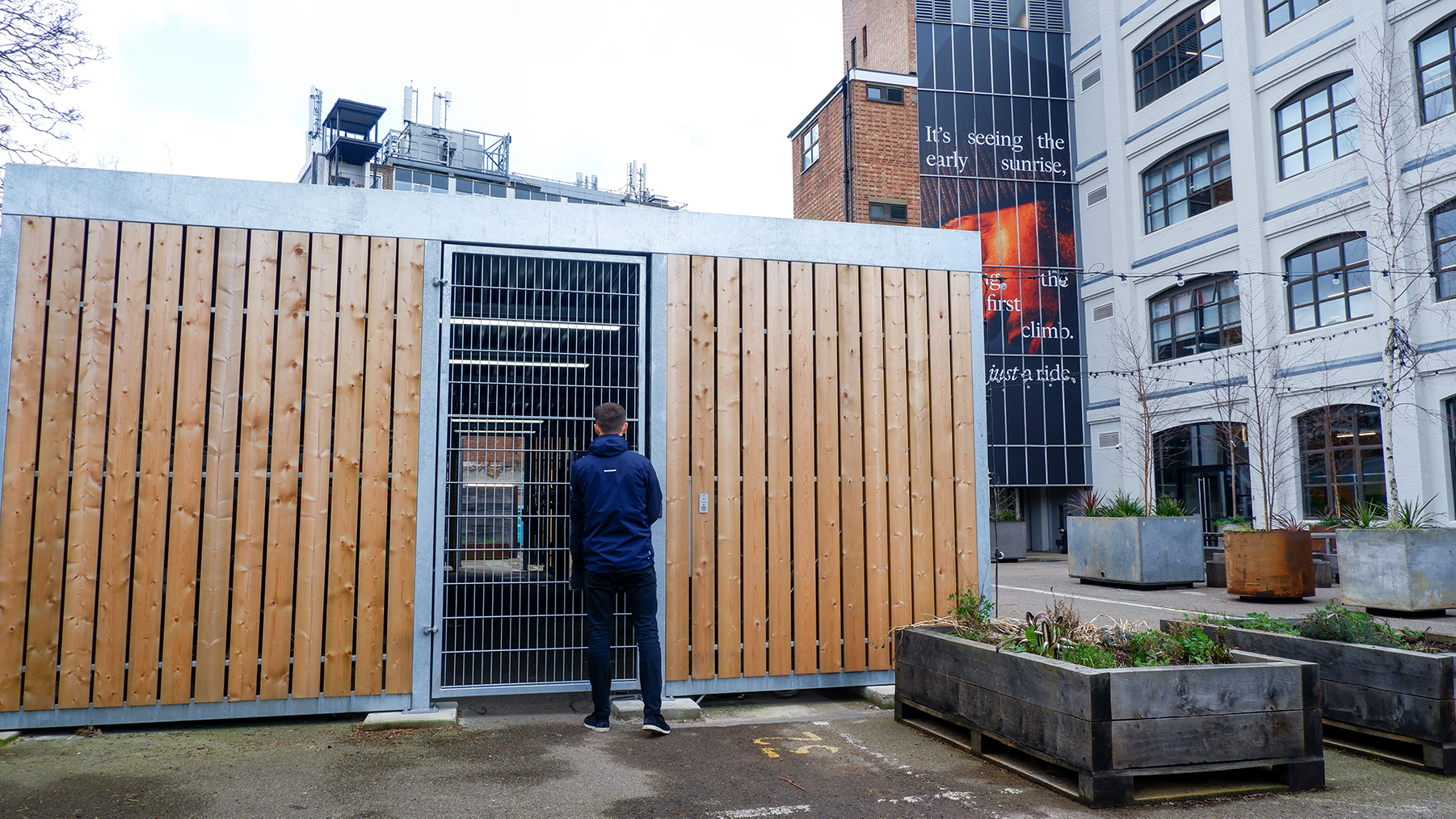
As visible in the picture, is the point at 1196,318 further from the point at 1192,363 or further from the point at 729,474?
the point at 729,474

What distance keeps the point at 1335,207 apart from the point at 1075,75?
10921 mm

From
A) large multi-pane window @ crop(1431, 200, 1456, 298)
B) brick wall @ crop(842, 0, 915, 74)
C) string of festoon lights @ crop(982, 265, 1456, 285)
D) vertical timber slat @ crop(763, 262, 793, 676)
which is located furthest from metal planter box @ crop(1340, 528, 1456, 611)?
brick wall @ crop(842, 0, 915, 74)

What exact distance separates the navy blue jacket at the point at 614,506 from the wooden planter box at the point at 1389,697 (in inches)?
149

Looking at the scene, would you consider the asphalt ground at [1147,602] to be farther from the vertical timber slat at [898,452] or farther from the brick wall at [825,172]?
the brick wall at [825,172]

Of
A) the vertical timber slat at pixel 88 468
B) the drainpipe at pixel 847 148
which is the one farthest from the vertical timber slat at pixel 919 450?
the drainpipe at pixel 847 148

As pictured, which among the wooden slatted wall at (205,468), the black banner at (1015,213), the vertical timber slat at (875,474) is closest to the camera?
the wooden slatted wall at (205,468)

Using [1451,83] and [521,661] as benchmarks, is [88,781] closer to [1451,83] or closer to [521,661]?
[521,661]

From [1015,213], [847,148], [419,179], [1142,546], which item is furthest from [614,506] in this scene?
[419,179]

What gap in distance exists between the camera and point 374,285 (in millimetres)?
5863

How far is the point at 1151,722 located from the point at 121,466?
19.0 feet

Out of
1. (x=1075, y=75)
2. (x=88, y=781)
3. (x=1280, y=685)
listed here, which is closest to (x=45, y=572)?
(x=88, y=781)

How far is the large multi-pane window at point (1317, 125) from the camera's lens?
19391mm

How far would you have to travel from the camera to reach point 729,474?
20.7 ft

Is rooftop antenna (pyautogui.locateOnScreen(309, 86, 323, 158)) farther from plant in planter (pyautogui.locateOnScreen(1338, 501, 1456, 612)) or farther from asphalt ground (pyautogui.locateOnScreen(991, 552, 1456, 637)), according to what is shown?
plant in planter (pyautogui.locateOnScreen(1338, 501, 1456, 612))
